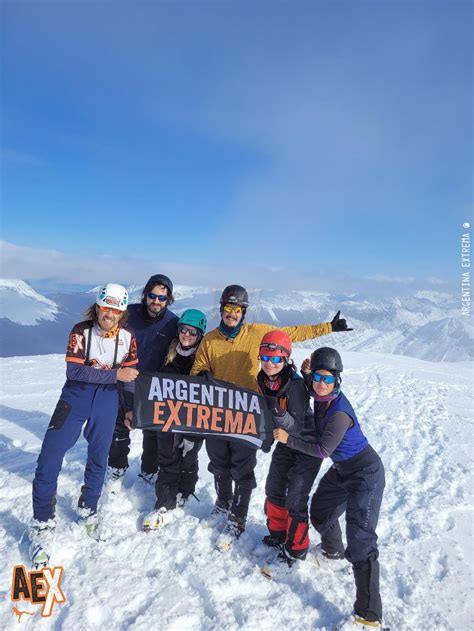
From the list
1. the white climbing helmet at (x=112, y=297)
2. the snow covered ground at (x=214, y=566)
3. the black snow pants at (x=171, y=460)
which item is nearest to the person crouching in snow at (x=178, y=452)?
the black snow pants at (x=171, y=460)

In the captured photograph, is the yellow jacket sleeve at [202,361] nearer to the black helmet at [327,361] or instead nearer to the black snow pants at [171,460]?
the black snow pants at [171,460]

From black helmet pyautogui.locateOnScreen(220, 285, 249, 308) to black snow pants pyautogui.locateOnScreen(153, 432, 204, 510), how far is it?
1.95 m

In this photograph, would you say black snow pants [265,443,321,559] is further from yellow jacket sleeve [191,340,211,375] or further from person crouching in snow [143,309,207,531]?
yellow jacket sleeve [191,340,211,375]

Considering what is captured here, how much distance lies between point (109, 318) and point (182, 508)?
2.93m

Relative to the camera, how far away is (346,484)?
150 inches

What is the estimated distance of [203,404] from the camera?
4.40 meters

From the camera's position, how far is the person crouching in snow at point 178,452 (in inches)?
184

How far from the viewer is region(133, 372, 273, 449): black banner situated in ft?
14.0

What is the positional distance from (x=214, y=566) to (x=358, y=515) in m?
1.77

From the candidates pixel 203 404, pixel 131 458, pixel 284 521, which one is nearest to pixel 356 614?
pixel 284 521

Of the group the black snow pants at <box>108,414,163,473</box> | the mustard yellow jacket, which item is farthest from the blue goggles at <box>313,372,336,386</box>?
the black snow pants at <box>108,414,163,473</box>

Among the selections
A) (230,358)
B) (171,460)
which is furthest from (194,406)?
(171,460)

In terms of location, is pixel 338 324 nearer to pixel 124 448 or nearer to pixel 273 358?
pixel 273 358

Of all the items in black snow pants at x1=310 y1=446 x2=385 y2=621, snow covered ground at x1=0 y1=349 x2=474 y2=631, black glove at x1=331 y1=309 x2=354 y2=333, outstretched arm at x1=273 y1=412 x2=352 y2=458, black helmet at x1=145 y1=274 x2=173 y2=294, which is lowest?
snow covered ground at x1=0 y1=349 x2=474 y2=631
